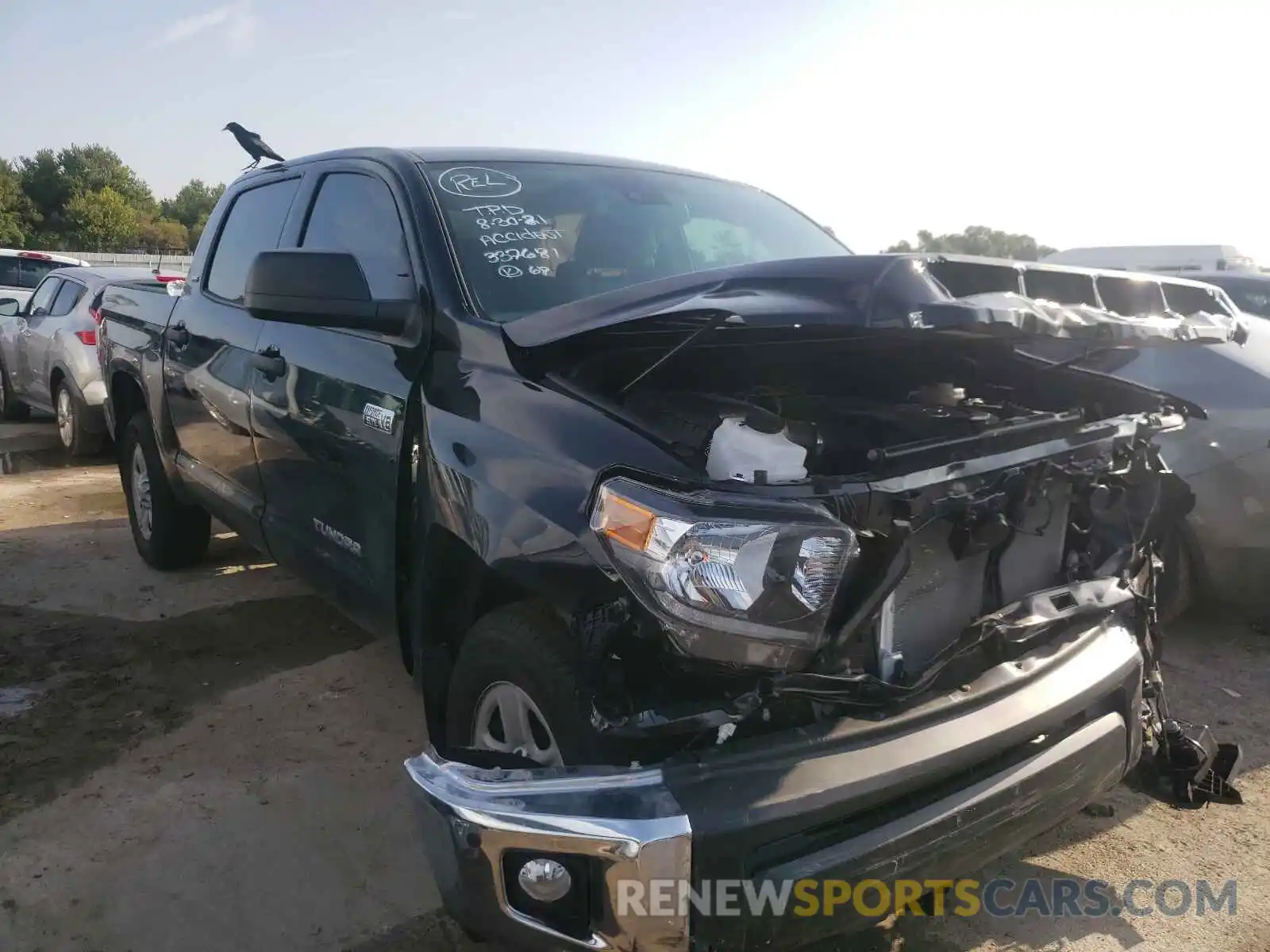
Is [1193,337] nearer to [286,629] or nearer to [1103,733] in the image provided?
[1103,733]

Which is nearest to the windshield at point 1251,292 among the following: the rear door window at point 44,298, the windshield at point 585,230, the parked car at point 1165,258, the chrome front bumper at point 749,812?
the parked car at point 1165,258

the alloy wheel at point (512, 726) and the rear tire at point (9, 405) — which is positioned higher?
the alloy wheel at point (512, 726)

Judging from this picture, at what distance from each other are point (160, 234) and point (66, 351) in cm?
5187

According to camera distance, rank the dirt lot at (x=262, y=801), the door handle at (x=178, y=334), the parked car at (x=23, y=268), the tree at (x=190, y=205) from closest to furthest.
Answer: the dirt lot at (x=262, y=801), the door handle at (x=178, y=334), the parked car at (x=23, y=268), the tree at (x=190, y=205)

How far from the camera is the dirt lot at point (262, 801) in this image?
2484 millimetres

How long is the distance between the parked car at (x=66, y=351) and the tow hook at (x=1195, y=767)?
25.5 feet

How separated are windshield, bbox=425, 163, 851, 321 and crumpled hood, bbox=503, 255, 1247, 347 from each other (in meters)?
0.80

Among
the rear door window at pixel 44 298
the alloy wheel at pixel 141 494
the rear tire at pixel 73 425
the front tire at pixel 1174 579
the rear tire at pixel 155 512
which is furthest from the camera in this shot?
the rear door window at pixel 44 298

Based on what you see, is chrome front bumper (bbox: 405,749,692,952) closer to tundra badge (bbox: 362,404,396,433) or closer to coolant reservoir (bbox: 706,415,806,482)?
coolant reservoir (bbox: 706,415,806,482)

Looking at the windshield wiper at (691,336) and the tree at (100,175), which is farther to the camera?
the tree at (100,175)

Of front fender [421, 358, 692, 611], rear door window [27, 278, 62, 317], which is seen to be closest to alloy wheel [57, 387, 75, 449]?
rear door window [27, 278, 62, 317]

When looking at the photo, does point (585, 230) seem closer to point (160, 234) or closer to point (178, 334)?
point (178, 334)

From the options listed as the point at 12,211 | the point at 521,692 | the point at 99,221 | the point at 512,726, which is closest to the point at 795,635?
the point at 521,692

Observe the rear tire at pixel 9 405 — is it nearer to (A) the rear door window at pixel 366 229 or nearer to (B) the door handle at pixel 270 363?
(B) the door handle at pixel 270 363
